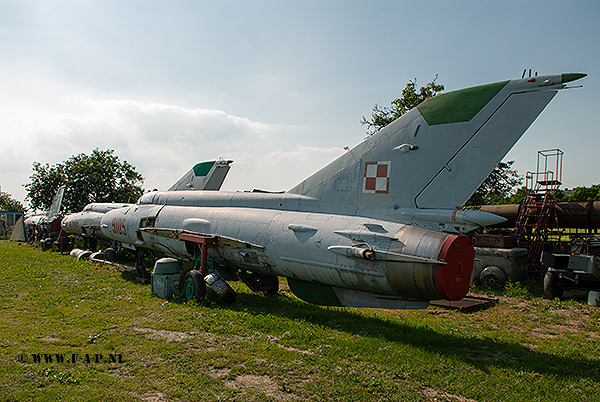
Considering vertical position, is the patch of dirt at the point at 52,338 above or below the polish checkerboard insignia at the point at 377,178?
below

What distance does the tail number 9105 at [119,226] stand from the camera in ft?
45.2

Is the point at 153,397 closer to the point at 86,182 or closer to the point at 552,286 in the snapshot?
the point at 552,286

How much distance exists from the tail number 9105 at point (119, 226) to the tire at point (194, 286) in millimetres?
4845

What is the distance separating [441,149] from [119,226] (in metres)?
11.6

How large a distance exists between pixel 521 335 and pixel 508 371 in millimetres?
2227

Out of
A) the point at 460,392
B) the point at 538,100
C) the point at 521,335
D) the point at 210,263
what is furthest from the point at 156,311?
the point at 538,100

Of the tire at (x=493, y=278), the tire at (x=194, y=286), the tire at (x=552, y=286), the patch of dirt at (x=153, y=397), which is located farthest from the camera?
the tire at (x=493, y=278)

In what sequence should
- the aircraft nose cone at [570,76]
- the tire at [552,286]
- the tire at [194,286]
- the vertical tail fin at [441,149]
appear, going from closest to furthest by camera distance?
1. the aircraft nose cone at [570,76]
2. the vertical tail fin at [441,149]
3. the tire at [194,286]
4. the tire at [552,286]

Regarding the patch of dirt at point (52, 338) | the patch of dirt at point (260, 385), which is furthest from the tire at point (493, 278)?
the patch of dirt at point (52, 338)

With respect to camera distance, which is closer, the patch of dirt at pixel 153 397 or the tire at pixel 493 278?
the patch of dirt at pixel 153 397

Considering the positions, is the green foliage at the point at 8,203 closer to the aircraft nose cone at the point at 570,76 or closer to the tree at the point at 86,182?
the tree at the point at 86,182

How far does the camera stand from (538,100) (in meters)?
6.44

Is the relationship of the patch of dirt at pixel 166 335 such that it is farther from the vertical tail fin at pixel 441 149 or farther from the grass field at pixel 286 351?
the vertical tail fin at pixel 441 149

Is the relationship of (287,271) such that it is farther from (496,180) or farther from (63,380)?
(496,180)
